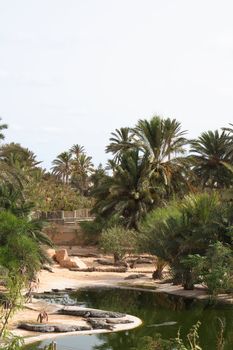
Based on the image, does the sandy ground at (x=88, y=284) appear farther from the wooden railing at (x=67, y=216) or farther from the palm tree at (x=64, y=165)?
the palm tree at (x=64, y=165)

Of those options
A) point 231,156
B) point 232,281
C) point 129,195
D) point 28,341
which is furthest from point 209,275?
point 231,156

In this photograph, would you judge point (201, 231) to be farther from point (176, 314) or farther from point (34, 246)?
point (34, 246)

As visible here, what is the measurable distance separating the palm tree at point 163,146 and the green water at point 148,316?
13.0 metres

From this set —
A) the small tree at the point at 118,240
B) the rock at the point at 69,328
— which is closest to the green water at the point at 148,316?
the rock at the point at 69,328

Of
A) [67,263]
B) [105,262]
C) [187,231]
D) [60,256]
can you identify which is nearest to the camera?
[187,231]

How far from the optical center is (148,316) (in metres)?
22.0

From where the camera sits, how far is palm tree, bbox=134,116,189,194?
38.8 meters

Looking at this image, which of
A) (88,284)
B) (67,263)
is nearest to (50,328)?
(88,284)

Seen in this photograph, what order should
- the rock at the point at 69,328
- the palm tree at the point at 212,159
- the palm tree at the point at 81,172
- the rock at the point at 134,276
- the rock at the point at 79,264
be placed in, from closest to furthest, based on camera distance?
1. the rock at the point at 69,328
2. the rock at the point at 134,276
3. the rock at the point at 79,264
4. the palm tree at the point at 212,159
5. the palm tree at the point at 81,172

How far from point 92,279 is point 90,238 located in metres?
12.2

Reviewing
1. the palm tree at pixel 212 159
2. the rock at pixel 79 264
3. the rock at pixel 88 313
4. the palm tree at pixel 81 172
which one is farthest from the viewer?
the palm tree at pixel 81 172

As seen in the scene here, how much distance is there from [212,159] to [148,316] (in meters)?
25.0

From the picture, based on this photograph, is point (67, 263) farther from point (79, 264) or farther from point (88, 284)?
point (88, 284)

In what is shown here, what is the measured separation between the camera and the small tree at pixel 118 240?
116 ft
